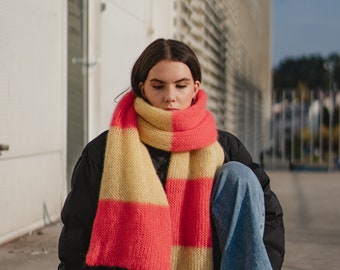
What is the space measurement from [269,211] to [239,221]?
13 centimetres

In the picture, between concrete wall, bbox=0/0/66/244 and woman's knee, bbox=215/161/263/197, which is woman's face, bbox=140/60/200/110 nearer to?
woman's knee, bbox=215/161/263/197

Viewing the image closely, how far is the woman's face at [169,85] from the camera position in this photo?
2029 millimetres

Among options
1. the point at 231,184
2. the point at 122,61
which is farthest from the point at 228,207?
the point at 122,61

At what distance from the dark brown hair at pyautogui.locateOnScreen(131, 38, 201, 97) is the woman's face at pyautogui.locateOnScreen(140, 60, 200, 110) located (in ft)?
0.05

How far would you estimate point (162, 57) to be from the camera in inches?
80.2

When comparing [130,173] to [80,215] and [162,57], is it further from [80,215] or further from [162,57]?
[162,57]

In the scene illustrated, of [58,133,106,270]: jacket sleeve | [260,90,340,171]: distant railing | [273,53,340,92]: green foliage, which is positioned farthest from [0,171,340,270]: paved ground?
[273,53,340,92]: green foliage

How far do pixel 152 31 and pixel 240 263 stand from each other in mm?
7698

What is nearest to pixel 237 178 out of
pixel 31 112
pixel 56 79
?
pixel 31 112

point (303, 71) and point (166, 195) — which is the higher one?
point (303, 71)

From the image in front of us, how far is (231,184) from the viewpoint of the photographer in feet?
6.48

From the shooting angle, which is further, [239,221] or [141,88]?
[141,88]

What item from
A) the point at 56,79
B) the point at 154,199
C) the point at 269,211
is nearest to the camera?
the point at 154,199

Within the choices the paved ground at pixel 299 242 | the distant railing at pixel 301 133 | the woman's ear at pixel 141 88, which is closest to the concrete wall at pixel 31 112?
the paved ground at pixel 299 242
